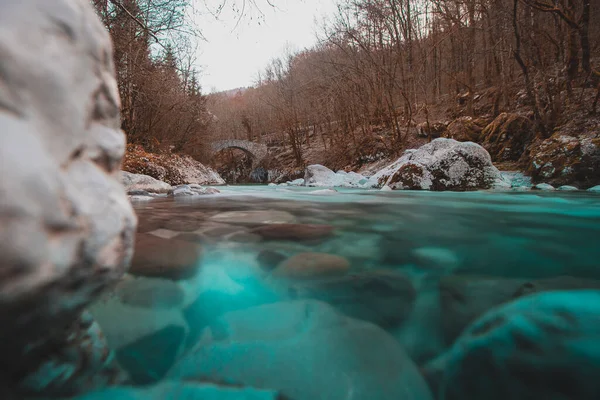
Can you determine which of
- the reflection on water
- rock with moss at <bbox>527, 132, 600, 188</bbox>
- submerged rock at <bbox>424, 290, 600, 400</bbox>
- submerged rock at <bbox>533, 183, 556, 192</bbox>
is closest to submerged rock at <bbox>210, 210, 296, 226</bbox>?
the reflection on water

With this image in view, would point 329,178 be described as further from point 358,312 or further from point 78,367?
point 78,367

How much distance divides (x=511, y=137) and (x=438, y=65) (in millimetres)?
10347

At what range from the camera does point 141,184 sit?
6.65 meters

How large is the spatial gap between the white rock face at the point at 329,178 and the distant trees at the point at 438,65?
9.89 ft

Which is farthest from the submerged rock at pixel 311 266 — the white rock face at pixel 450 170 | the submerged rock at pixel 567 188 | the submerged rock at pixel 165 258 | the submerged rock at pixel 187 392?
the submerged rock at pixel 567 188

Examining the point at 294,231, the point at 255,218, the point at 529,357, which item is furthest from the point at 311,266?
the point at 255,218

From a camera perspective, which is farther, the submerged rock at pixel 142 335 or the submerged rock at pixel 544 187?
the submerged rock at pixel 544 187

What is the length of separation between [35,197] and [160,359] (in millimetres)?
638

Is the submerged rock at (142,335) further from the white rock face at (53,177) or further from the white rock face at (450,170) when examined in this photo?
the white rock face at (450,170)

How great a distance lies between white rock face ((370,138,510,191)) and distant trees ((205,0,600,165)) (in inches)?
82.7

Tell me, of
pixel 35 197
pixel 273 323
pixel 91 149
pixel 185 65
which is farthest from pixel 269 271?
pixel 185 65

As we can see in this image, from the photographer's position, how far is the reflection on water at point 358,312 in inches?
31.6

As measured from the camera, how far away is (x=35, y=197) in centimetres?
46

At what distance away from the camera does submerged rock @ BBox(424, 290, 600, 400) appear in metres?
0.72
